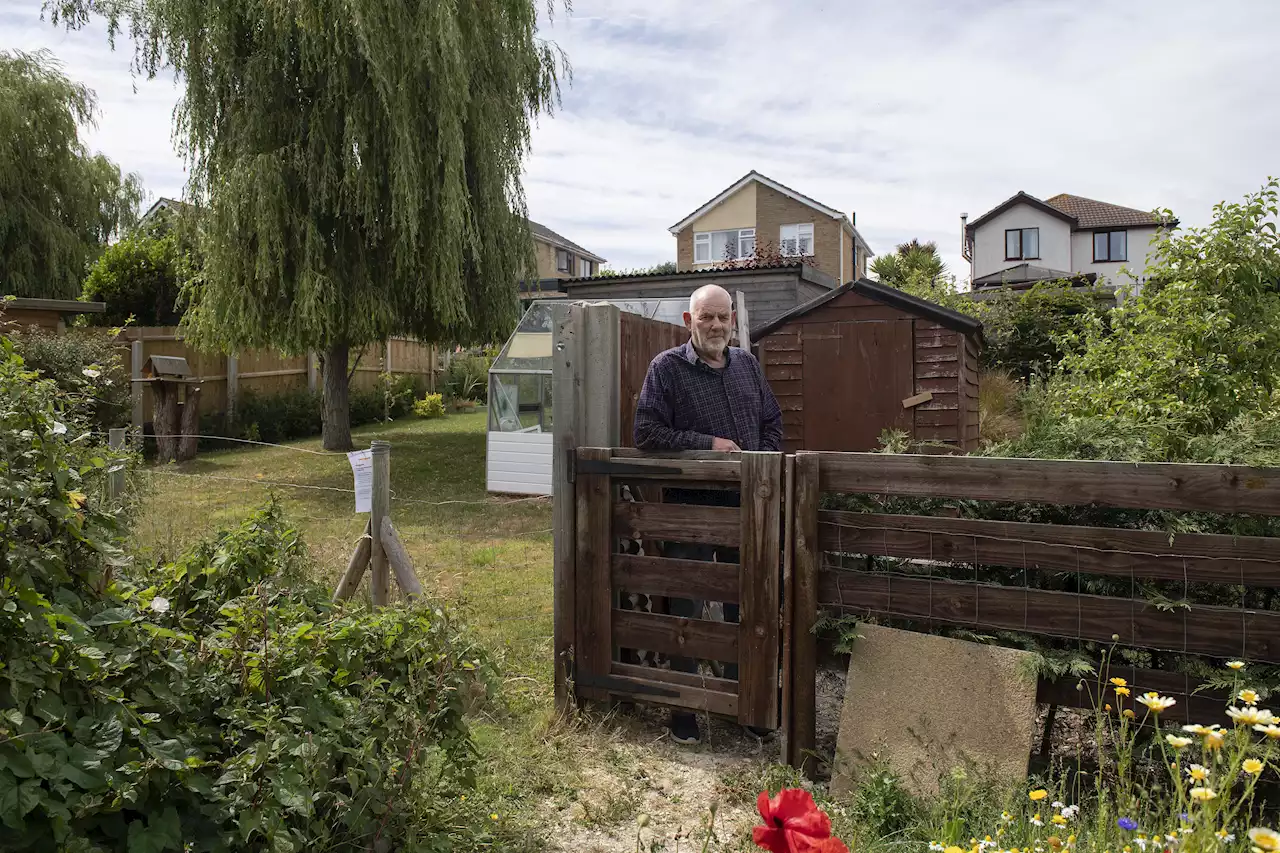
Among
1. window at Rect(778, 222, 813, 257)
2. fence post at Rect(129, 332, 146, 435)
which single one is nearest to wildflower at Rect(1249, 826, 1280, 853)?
fence post at Rect(129, 332, 146, 435)

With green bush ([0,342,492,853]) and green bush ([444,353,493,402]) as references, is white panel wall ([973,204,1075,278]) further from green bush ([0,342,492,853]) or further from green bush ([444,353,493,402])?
green bush ([0,342,492,853])

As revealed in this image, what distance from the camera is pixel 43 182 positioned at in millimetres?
21969

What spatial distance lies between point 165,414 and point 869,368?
1112cm

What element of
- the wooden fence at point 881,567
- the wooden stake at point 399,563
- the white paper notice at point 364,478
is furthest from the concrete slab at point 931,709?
the white paper notice at point 364,478

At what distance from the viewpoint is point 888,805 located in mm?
3031

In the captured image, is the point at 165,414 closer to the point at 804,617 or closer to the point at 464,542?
the point at 464,542

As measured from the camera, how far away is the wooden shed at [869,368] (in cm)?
953

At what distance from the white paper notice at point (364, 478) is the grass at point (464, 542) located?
44 centimetres

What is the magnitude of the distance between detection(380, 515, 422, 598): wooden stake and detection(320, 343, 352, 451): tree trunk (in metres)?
9.96

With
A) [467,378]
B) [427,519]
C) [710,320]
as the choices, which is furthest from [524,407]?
[467,378]

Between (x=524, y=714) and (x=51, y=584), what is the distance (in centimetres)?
240

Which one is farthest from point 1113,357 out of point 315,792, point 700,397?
point 315,792

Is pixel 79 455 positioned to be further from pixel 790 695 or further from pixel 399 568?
pixel 790 695

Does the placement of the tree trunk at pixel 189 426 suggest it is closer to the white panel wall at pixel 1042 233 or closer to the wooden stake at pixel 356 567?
the wooden stake at pixel 356 567
